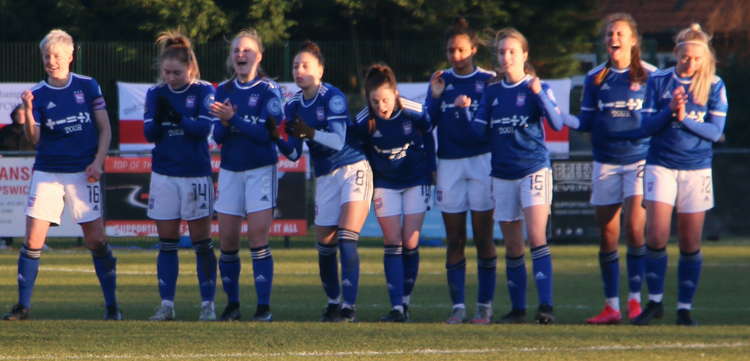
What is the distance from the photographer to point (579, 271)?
13938mm

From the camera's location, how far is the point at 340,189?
30.8ft

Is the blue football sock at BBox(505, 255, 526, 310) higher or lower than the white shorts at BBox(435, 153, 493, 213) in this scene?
lower

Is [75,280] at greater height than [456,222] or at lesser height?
lesser

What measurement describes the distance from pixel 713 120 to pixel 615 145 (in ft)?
2.33

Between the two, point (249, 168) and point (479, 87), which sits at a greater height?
point (479, 87)

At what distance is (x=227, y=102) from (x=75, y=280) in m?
4.29

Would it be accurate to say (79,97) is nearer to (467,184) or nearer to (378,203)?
(378,203)

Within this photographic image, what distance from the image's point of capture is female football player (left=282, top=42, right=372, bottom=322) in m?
9.31

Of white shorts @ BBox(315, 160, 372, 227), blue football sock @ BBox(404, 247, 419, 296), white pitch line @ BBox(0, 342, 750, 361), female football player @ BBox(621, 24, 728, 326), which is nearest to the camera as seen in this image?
white pitch line @ BBox(0, 342, 750, 361)

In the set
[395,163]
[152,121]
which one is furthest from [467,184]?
[152,121]

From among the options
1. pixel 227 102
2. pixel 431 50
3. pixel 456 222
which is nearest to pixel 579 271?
pixel 456 222

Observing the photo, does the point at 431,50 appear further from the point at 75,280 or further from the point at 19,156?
the point at 75,280

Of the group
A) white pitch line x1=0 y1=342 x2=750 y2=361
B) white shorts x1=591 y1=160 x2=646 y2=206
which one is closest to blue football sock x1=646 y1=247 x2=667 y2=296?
white shorts x1=591 y1=160 x2=646 y2=206

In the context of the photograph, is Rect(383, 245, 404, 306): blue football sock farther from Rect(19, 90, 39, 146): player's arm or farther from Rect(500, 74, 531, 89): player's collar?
Rect(19, 90, 39, 146): player's arm
